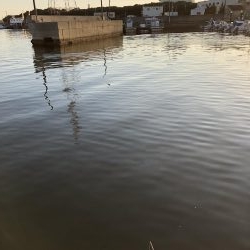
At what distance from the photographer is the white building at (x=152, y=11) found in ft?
437

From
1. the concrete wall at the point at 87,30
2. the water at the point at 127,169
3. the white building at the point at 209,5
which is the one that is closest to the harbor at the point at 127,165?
the water at the point at 127,169

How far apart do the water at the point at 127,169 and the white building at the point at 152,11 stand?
12446 cm

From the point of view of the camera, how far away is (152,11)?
134125 mm

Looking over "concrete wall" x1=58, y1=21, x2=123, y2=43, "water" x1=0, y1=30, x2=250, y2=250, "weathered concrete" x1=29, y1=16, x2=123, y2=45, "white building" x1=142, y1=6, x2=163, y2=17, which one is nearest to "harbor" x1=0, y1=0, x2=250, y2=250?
"water" x1=0, y1=30, x2=250, y2=250

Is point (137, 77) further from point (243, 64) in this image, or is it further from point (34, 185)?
point (34, 185)

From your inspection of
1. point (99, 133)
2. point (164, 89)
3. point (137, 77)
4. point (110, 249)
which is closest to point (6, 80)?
point (137, 77)

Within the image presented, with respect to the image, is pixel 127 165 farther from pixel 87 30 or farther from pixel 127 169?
pixel 87 30

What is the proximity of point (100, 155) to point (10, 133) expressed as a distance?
12.6 feet

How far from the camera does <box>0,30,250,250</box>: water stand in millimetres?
5734

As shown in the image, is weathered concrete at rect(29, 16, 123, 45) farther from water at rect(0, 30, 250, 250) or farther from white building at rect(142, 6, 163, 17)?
white building at rect(142, 6, 163, 17)

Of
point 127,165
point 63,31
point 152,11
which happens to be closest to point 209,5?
point 152,11

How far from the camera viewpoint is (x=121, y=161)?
8430 mm

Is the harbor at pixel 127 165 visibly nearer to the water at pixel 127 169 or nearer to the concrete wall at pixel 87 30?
the water at pixel 127 169

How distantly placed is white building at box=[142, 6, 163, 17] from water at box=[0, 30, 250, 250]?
408 feet
